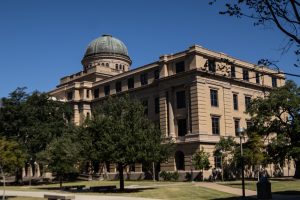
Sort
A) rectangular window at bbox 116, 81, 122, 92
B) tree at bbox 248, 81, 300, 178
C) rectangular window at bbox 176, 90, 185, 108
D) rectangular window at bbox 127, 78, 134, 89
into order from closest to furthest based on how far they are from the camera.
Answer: tree at bbox 248, 81, 300, 178 → rectangular window at bbox 176, 90, 185, 108 → rectangular window at bbox 127, 78, 134, 89 → rectangular window at bbox 116, 81, 122, 92

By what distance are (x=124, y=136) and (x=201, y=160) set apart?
18731 mm

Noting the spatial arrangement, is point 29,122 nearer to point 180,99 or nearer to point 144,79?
point 144,79

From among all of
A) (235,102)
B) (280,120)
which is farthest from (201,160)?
(235,102)

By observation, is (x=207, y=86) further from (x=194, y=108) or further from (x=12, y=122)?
(x=12, y=122)

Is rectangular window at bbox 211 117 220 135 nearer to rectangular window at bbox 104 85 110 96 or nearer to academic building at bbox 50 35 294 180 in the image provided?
academic building at bbox 50 35 294 180

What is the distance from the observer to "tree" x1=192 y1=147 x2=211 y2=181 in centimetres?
5256

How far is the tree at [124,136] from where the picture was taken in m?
36.5

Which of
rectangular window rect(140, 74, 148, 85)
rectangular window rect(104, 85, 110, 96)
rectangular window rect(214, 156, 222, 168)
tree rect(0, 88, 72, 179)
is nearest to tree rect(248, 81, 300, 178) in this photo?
rectangular window rect(214, 156, 222, 168)

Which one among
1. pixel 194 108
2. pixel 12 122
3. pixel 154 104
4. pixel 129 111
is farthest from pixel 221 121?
pixel 12 122

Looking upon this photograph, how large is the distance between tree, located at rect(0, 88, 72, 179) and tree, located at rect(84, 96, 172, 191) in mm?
26208

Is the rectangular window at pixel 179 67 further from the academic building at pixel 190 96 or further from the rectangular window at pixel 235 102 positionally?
the rectangular window at pixel 235 102

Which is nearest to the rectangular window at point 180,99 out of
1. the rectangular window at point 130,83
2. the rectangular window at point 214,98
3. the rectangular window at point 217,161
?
the rectangular window at point 214,98

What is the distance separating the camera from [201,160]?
174 ft

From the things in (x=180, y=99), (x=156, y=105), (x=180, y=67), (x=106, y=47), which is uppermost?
(x=106, y=47)
